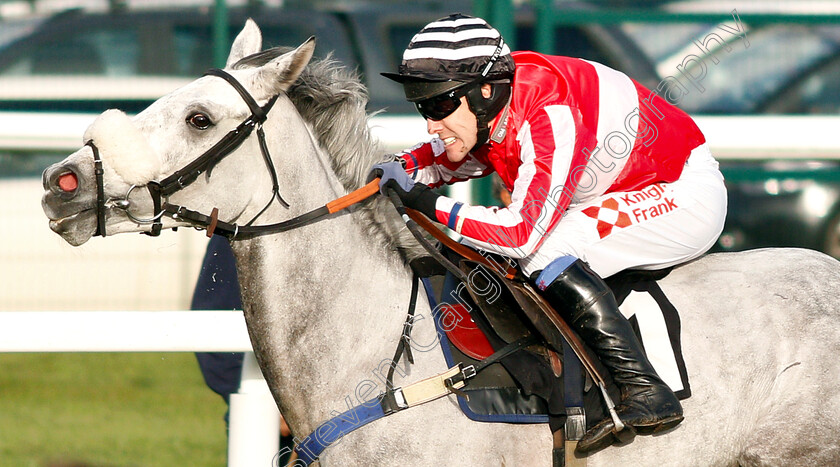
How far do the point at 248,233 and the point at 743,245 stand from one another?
6175 mm

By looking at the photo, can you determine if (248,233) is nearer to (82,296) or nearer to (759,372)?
(759,372)

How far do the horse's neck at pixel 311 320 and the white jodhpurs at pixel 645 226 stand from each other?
510 millimetres

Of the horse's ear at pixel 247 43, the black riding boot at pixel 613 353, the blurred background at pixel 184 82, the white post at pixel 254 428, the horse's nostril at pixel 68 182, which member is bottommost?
the black riding boot at pixel 613 353

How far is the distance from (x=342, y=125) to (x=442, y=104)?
0.34 m

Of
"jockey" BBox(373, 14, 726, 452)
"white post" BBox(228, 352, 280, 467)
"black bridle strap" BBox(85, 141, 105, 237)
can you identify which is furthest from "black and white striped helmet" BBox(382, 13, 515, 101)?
"white post" BBox(228, 352, 280, 467)

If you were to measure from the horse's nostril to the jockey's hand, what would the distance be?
873 mm

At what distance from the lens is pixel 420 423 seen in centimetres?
268

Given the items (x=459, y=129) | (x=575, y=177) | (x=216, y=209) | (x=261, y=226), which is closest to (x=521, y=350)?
(x=575, y=177)

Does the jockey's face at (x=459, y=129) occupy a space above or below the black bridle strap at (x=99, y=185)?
above

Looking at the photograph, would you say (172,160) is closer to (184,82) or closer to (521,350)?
(521,350)

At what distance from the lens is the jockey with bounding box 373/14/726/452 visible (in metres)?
2.69

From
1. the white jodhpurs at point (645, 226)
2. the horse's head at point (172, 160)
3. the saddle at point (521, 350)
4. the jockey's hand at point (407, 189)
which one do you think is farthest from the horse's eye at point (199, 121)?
the white jodhpurs at point (645, 226)

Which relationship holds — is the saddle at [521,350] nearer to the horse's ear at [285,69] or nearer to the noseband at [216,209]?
the noseband at [216,209]

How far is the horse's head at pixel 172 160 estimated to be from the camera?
2.58 meters
